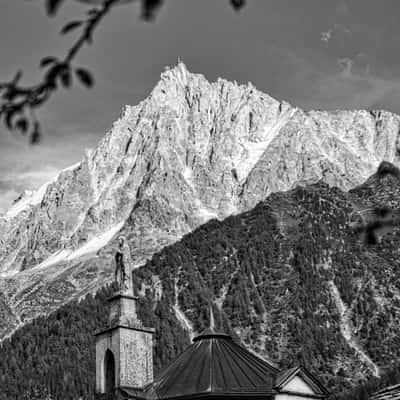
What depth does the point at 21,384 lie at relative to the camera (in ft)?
533

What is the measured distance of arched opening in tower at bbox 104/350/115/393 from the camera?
125 feet

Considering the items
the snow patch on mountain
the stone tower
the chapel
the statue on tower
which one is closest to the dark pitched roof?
the chapel

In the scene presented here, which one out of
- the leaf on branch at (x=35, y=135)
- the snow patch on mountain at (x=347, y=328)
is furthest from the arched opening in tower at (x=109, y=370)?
the snow patch on mountain at (x=347, y=328)

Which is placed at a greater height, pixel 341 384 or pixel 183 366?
pixel 341 384

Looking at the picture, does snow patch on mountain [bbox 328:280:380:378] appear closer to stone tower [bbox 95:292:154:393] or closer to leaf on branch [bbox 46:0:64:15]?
stone tower [bbox 95:292:154:393]

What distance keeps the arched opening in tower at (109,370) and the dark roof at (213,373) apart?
2316 millimetres

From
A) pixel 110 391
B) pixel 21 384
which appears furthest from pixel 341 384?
pixel 110 391

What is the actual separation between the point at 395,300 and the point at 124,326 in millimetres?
146882

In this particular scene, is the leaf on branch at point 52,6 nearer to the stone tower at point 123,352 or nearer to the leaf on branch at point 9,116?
the leaf on branch at point 9,116

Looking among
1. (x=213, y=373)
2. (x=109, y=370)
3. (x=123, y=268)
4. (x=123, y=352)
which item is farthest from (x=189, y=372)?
(x=123, y=268)

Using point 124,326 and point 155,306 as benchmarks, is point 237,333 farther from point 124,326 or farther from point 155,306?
point 124,326

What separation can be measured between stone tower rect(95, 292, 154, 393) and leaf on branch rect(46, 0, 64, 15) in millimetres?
32862

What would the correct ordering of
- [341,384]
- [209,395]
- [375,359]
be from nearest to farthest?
[209,395] < [341,384] < [375,359]

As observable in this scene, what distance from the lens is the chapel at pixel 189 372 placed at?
33.5 metres
